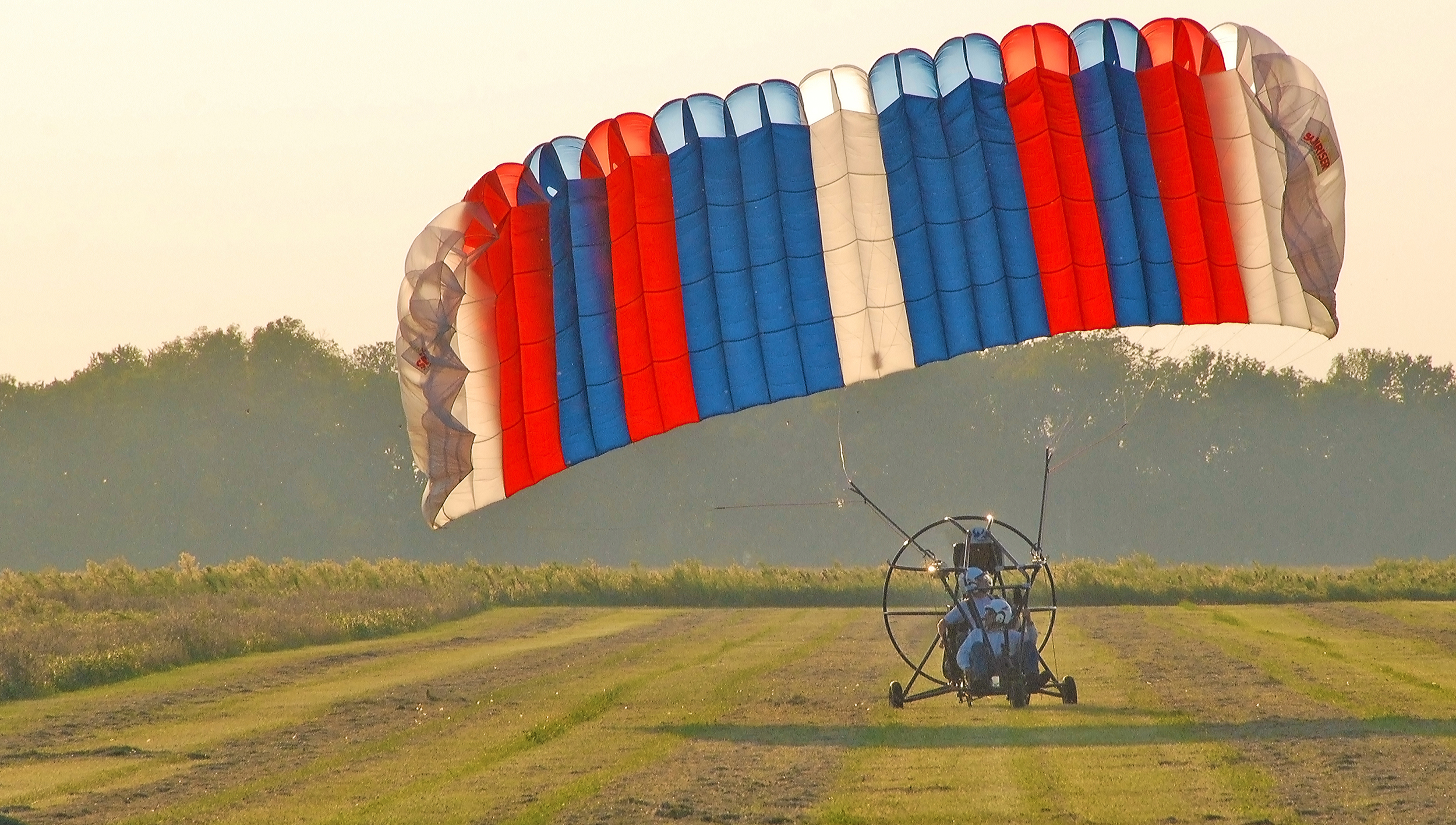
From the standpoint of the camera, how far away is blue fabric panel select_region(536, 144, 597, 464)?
16531 millimetres

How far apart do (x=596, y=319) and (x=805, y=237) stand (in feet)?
6.76

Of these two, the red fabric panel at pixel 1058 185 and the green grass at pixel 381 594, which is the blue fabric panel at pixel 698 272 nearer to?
the red fabric panel at pixel 1058 185

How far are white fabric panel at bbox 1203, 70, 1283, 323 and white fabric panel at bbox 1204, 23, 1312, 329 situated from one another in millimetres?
12

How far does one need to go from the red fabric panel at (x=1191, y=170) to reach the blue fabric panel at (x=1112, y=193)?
317mm

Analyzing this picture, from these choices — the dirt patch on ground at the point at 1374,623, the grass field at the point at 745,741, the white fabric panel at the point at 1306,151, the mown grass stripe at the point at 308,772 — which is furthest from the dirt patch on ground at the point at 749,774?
the dirt patch on ground at the point at 1374,623

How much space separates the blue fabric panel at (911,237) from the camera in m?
16.3

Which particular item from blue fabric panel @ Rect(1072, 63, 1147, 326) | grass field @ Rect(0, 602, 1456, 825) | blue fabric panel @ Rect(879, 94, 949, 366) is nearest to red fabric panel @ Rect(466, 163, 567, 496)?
grass field @ Rect(0, 602, 1456, 825)

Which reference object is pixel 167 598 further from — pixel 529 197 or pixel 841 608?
pixel 529 197

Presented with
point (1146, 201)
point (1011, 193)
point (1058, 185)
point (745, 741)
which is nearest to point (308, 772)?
point (745, 741)

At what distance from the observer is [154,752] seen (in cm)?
1526

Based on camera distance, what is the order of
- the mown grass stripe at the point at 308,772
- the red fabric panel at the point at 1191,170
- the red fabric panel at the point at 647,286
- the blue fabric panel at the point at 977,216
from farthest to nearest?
the red fabric panel at the point at 647,286, the blue fabric panel at the point at 977,216, the red fabric panel at the point at 1191,170, the mown grass stripe at the point at 308,772

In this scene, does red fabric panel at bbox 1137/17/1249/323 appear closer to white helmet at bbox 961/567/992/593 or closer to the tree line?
white helmet at bbox 961/567/992/593

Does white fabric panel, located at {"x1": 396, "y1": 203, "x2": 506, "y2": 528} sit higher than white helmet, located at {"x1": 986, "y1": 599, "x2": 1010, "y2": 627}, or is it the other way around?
white fabric panel, located at {"x1": 396, "y1": 203, "x2": 506, "y2": 528}

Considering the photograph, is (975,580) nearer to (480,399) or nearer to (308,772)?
(480,399)
